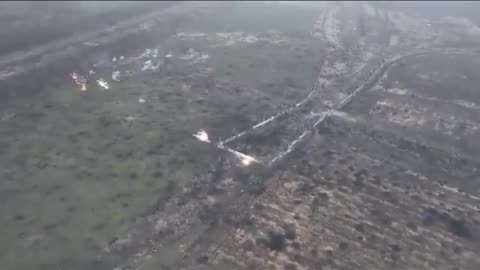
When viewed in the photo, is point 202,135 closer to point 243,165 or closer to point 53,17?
point 243,165

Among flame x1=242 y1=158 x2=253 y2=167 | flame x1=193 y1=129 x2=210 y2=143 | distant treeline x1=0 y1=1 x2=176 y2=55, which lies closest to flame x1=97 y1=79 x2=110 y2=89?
distant treeline x1=0 y1=1 x2=176 y2=55

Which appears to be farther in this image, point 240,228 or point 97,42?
point 97,42

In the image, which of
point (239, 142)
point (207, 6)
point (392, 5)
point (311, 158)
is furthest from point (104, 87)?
point (392, 5)

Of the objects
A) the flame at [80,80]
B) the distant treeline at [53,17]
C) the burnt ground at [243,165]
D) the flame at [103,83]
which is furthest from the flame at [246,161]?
the distant treeline at [53,17]

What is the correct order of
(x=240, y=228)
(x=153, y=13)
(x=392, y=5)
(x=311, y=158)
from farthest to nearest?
1. (x=392, y=5)
2. (x=153, y=13)
3. (x=311, y=158)
4. (x=240, y=228)

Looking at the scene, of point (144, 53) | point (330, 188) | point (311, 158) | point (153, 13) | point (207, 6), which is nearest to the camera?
point (330, 188)

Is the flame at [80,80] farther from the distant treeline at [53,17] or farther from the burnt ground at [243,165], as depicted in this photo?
the distant treeline at [53,17]

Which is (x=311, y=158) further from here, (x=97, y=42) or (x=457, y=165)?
(x=97, y=42)

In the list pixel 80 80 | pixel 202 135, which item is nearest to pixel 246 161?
pixel 202 135
